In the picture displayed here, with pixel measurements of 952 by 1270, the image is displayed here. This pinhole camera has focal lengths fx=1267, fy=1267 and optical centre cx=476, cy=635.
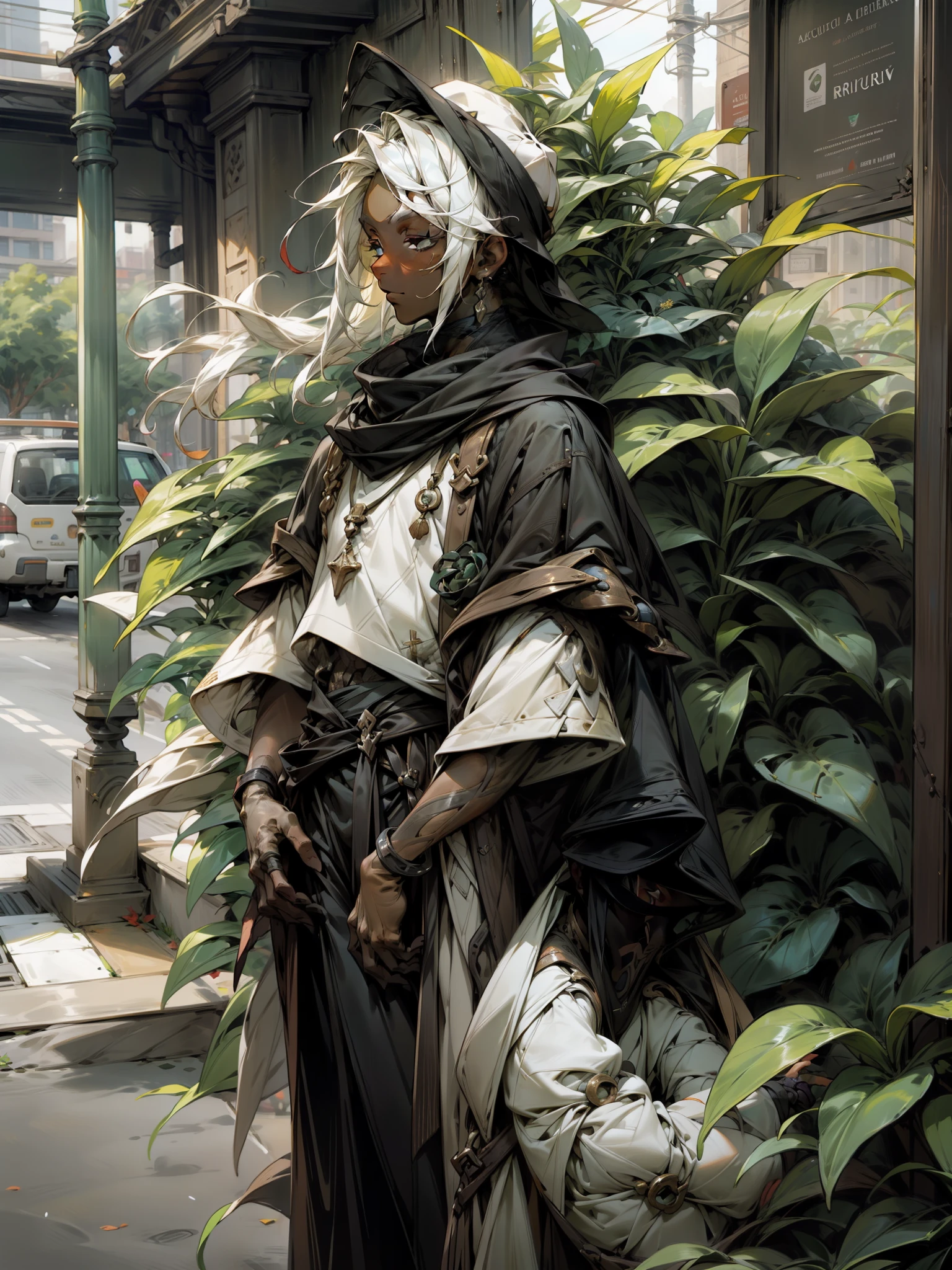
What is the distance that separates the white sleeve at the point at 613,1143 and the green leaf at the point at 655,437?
33.5 inches

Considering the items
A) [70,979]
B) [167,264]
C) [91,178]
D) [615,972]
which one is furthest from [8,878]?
[615,972]

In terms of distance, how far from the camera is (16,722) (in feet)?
26.9

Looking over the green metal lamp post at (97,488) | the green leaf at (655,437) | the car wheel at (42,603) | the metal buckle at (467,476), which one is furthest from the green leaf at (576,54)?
the car wheel at (42,603)

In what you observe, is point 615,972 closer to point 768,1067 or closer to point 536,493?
point 768,1067

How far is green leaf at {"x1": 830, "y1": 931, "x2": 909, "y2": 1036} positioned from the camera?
163cm

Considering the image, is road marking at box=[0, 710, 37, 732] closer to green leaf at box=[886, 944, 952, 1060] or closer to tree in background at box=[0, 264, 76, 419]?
green leaf at box=[886, 944, 952, 1060]

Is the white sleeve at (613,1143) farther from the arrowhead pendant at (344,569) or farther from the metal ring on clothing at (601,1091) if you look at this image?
the arrowhead pendant at (344,569)

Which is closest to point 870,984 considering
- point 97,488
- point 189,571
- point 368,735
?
point 368,735

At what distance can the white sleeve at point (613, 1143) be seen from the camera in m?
1.26

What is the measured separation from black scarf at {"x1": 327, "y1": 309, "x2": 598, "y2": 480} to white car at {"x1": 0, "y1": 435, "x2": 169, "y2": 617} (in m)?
10.00

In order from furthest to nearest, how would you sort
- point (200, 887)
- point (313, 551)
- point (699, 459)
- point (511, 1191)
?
1. point (200, 887)
2. point (699, 459)
3. point (313, 551)
4. point (511, 1191)

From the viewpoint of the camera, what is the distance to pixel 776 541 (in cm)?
190

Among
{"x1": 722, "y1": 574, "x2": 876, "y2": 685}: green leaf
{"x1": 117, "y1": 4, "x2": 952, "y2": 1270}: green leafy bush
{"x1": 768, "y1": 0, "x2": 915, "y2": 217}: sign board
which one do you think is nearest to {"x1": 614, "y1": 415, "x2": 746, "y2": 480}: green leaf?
{"x1": 117, "y1": 4, "x2": 952, "y2": 1270}: green leafy bush

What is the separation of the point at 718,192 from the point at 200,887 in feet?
5.32
